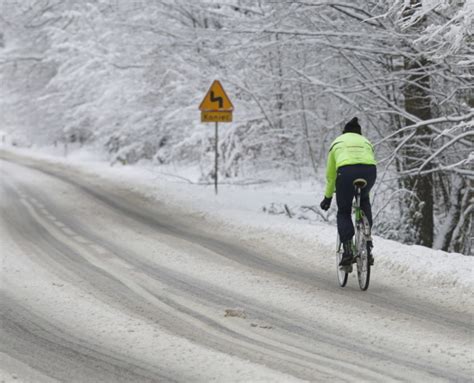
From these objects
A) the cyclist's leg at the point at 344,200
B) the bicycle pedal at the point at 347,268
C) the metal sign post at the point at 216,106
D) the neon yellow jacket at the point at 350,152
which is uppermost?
the metal sign post at the point at 216,106

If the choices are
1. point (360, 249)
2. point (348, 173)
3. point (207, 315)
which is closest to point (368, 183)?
point (348, 173)

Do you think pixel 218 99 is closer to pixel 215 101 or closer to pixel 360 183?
pixel 215 101

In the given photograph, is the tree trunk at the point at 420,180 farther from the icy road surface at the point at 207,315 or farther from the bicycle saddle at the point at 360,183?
the bicycle saddle at the point at 360,183

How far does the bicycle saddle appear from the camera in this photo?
27.6ft

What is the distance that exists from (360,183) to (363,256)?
82cm

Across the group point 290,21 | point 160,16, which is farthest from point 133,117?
point 290,21

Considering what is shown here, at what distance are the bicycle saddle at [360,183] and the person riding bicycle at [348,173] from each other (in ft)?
0.11

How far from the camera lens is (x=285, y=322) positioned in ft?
22.9

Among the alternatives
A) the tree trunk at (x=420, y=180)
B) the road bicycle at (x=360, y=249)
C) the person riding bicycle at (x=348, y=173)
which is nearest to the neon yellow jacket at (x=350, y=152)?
the person riding bicycle at (x=348, y=173)

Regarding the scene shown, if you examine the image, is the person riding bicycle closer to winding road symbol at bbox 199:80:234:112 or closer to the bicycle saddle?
the bicycle saddle

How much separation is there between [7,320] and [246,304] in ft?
7.70

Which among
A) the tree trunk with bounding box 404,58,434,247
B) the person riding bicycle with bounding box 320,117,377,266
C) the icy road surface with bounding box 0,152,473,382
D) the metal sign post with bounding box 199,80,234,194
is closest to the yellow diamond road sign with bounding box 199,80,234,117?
the metal sign post with bounding box 199,80,234,194

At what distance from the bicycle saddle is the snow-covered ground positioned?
140cm

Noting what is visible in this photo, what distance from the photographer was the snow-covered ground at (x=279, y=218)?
30.0 ft
